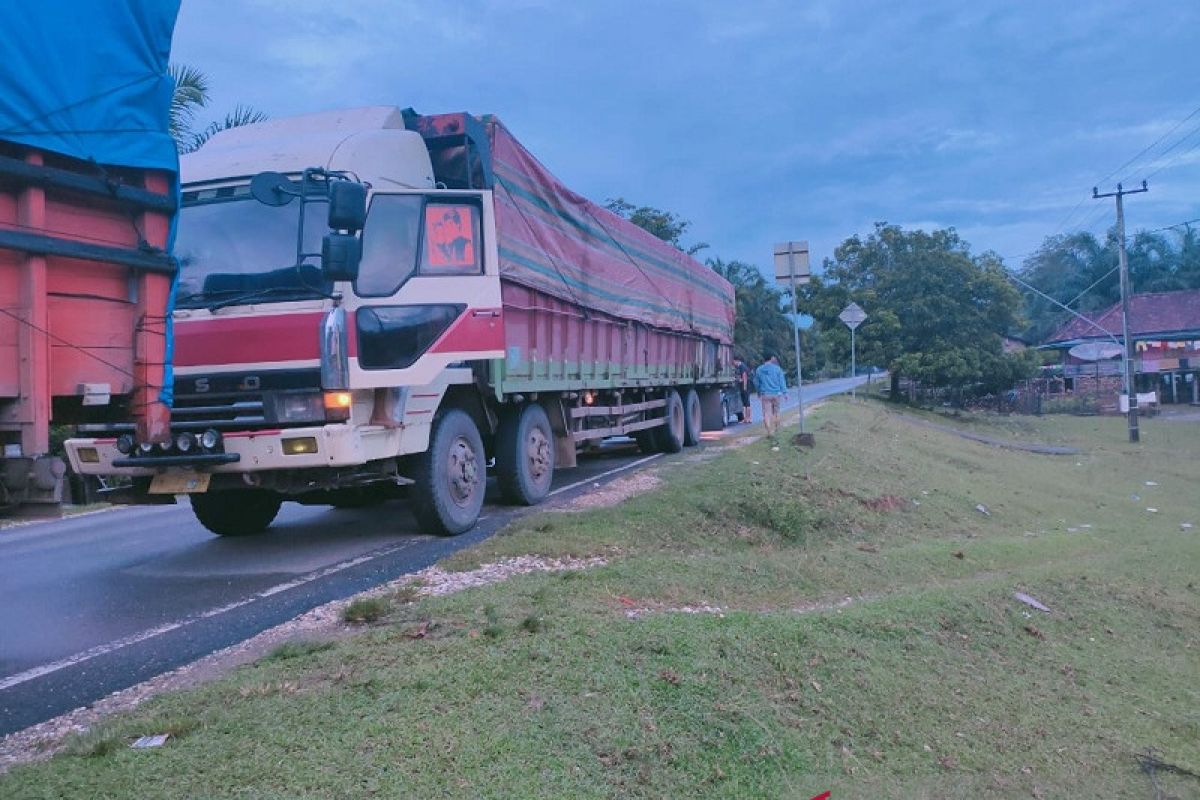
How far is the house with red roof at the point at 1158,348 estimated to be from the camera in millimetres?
42469

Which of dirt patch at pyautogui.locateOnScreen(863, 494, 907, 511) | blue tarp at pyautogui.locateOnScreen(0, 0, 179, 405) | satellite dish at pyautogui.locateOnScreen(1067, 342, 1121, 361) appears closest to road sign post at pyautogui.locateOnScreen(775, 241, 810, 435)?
dirt patch at pyautogui.locateOnScreen(863, 494, 907, 511)

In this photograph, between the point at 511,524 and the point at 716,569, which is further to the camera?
the point at 511,524

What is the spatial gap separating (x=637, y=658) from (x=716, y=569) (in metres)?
2.49

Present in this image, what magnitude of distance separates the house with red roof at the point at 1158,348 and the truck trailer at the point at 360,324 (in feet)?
129

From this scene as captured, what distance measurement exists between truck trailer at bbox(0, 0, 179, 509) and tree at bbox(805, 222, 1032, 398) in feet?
97.0

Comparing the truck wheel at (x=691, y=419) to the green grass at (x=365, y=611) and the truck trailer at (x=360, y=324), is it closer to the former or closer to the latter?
the truck trailer at (x=360, y=324)

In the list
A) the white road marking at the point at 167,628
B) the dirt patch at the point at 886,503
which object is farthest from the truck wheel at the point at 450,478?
the dirt patch at the point at 886,503

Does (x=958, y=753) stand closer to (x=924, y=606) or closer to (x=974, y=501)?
(x=924, y=606)

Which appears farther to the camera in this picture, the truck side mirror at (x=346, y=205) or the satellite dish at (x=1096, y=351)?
the satellite dish at (x=1096, y=351)

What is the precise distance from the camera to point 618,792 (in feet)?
11.1

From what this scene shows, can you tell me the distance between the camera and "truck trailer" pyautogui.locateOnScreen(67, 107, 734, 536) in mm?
6680

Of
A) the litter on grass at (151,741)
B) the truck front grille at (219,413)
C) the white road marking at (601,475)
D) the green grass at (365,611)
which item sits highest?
the truck front grille at (219,413)

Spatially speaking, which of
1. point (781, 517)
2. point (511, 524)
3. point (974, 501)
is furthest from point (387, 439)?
point (974, 501)

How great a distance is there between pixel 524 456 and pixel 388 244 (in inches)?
118
